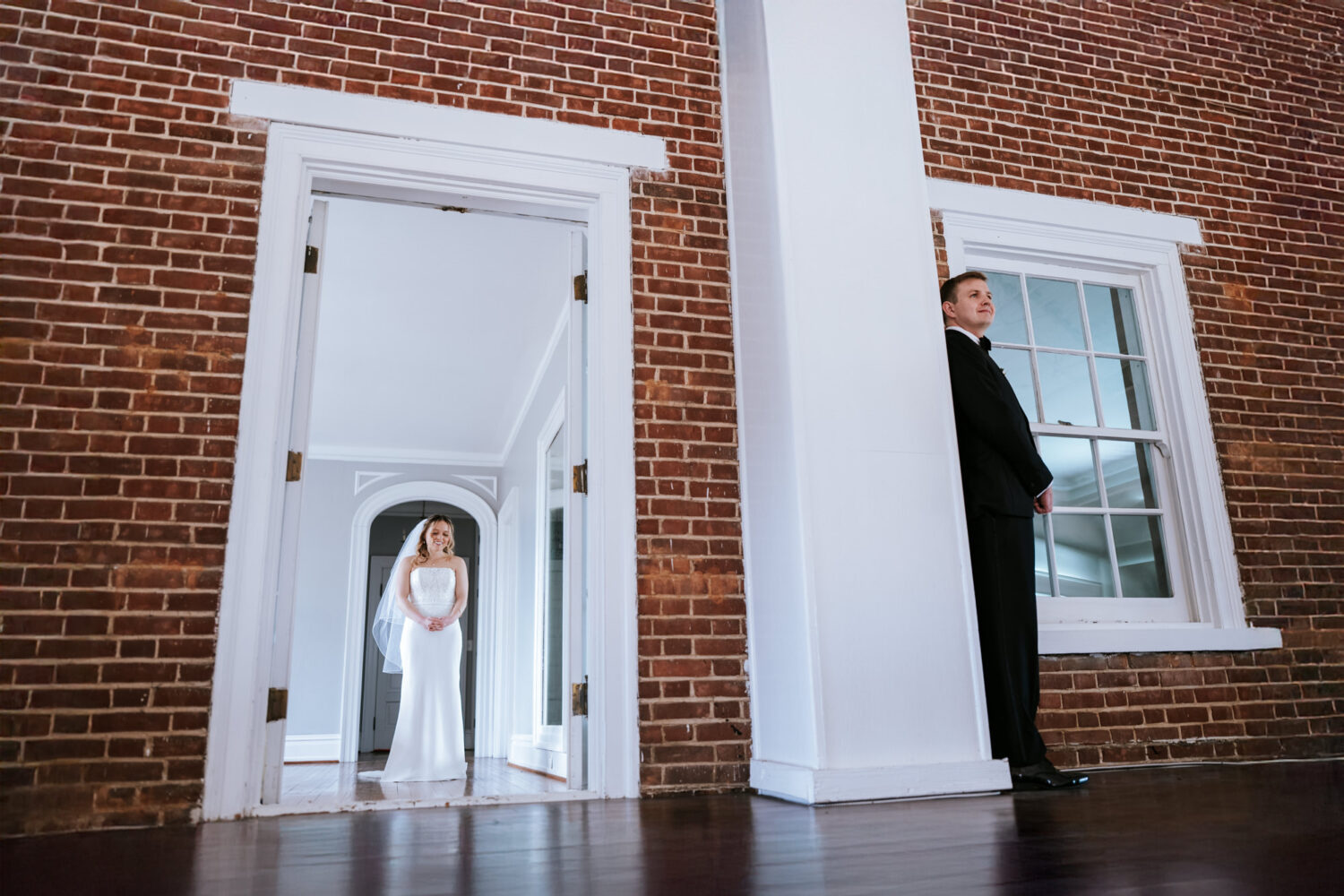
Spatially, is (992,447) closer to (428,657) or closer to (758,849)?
(758,849)

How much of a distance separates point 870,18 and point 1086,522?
7.95 ft

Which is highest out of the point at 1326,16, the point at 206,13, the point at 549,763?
the point at 1326,16

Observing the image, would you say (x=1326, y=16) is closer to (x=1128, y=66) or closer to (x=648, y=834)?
(x=1128, y=66)

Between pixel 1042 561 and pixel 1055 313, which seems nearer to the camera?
pixel 1042 561

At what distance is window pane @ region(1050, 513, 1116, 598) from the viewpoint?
4.30 meters

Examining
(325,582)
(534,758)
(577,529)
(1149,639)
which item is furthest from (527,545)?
(1149,639)

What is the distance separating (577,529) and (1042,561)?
6.94 ft

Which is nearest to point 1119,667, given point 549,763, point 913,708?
point 913,708

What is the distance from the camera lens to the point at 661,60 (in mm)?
4129

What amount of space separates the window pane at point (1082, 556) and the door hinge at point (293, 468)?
3205 millimetres

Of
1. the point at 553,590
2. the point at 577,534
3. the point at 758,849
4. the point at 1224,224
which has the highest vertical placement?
the point at 1224,224

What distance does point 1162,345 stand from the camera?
15.4 ft

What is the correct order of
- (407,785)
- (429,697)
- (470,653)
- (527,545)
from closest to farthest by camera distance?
(407,785), (429,697), (527,545), (470,653)

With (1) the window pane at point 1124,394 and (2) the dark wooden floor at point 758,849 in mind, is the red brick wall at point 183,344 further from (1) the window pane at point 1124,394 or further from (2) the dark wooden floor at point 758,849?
(1) the window pane at point 1124,394
